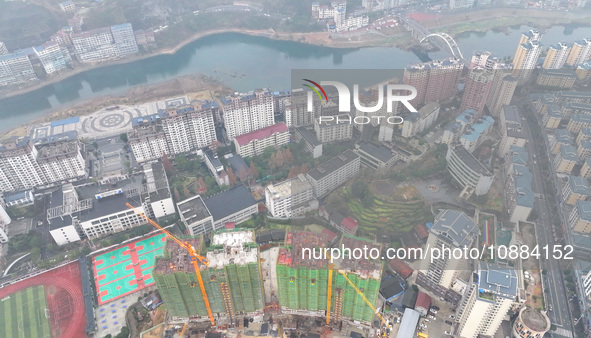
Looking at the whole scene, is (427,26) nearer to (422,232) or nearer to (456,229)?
(422,232)

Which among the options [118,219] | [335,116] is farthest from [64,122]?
[335,116]

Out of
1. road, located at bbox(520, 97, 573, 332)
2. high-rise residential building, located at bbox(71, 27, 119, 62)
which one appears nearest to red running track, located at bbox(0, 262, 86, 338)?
road, located at bbox(520, 97, 573, 332)

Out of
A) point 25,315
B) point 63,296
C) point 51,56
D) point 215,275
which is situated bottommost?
point 25,315

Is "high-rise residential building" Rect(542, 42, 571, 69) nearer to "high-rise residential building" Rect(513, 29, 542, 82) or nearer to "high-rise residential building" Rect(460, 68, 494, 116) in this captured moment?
"high-rise residential building" Rect(513, 29, 542, 82)

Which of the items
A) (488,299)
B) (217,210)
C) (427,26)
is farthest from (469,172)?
(427,26)

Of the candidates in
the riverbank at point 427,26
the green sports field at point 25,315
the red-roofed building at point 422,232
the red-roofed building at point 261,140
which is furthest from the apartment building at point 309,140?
the riverbank at point 427,26

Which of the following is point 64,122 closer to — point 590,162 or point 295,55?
point 295,55

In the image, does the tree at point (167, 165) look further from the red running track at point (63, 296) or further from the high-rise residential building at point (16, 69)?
the high-rise residential building at point (16, 69)
